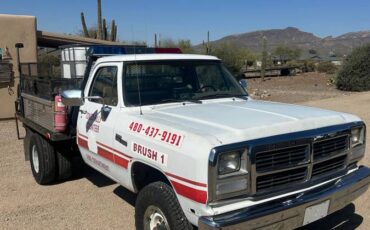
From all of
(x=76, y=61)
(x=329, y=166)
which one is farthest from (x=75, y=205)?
(x=329, y=166)

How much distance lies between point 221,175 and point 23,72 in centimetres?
601

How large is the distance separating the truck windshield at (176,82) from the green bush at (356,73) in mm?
17888

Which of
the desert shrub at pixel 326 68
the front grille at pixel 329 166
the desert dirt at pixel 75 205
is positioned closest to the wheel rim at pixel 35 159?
the desert dirt at pixel 75 205

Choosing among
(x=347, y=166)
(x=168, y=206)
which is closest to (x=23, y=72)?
(x=168, y=206)

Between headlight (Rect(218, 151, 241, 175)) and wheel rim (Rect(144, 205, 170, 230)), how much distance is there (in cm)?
77

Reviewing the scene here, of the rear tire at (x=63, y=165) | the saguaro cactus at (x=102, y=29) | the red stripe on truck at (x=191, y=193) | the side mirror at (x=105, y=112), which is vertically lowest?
the rear tire at (x=63, y=165)

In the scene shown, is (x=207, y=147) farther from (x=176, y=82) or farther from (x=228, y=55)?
(x=228, y=55)

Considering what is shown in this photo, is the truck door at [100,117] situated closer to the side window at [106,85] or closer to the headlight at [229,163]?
the side window at [106,85]

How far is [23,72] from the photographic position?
8141mm

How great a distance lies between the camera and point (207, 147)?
3229 mm

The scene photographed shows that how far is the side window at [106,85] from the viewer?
4.79 m

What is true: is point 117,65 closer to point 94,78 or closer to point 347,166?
point 94,78

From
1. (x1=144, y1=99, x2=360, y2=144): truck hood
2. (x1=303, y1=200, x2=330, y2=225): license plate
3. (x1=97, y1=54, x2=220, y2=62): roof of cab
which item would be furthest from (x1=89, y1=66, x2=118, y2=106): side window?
(x1=303, y1=200, x2=330, y2=225): license plate

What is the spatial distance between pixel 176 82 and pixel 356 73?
62.1 feet
